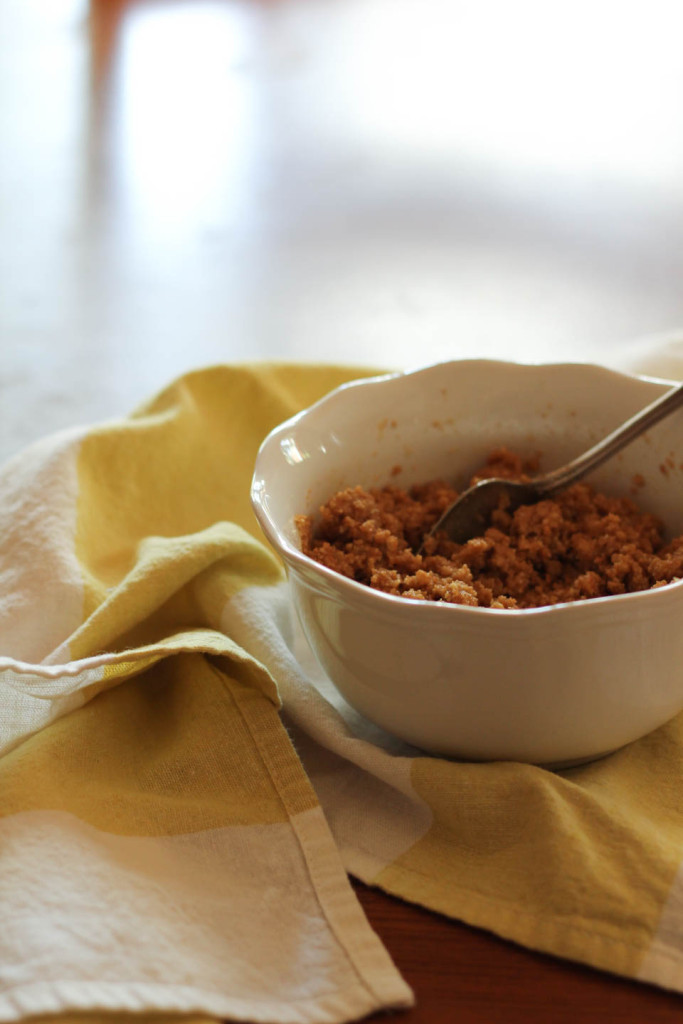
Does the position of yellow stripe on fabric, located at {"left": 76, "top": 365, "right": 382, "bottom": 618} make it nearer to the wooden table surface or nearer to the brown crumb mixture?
the brown crumb mixture

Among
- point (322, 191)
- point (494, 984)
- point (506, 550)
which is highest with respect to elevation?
point (322, 191)

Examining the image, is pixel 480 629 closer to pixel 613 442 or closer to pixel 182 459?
pixel 613 442

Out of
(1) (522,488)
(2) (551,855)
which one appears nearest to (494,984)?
(2) (551,855)

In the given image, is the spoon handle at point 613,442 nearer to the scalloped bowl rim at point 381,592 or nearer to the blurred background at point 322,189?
the scalloped bowl rim at point 381,592

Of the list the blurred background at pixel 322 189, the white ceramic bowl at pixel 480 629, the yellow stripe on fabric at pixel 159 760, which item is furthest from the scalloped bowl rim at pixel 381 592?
the blurred background at pixel 322 189

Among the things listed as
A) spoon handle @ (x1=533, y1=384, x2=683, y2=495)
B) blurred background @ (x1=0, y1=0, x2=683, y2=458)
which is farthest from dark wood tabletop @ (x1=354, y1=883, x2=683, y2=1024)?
blurred background @ (x1=0, y1=0, x2=683, y2=458)

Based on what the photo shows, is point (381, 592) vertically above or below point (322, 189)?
below
